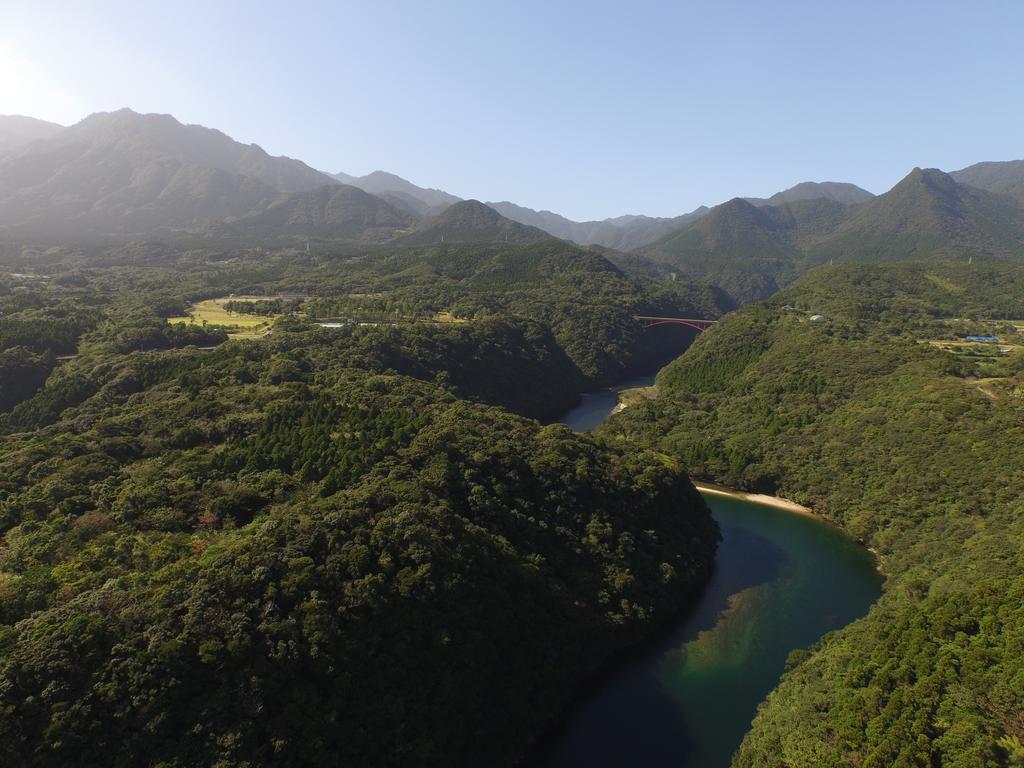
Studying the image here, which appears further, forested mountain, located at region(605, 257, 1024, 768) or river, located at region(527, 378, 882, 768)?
river, located at region(527, 378, 882, 768)

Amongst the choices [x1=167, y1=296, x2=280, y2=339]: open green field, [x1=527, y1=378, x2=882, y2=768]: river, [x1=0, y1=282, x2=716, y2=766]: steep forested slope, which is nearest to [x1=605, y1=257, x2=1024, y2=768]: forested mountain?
[x1=527, y1=378, x2=882, y2=768]: river

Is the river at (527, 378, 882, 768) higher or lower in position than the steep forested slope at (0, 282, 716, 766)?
lower

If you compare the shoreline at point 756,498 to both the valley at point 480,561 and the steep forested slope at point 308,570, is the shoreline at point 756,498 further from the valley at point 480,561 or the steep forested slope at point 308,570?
the steep forested slope at point 308,570

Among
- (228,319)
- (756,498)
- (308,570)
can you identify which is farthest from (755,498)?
(228,319)

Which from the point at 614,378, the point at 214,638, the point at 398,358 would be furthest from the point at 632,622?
the point at 614,378

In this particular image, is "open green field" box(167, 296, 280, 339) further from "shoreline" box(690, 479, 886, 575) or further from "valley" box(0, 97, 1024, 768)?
"shoreline" box(690, 479, 886, 575)

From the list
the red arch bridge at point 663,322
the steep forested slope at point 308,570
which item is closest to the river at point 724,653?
the steep forested slope at point 308,570
